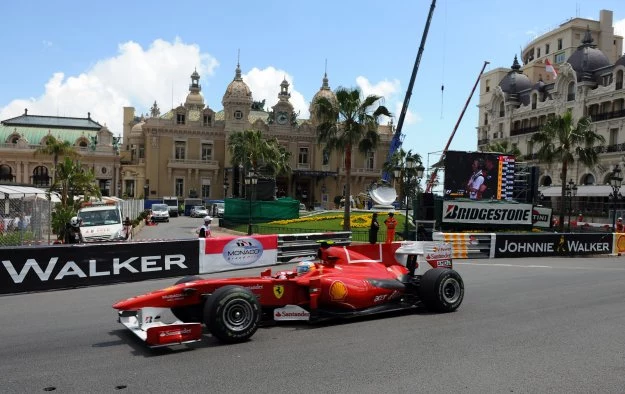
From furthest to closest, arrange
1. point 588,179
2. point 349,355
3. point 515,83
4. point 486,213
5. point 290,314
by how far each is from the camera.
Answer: point 515,83 → point 588,179 → point 486,213 → point 290,314 → point 349,355

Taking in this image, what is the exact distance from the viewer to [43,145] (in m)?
79.4

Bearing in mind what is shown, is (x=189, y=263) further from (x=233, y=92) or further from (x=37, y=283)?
(x=233, y=92)

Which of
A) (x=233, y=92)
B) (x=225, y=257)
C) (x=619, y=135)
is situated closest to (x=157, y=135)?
(x=233, y=92)

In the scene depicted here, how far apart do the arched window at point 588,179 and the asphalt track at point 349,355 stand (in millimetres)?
49760

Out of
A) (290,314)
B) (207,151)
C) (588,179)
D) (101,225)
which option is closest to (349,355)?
(290,314)

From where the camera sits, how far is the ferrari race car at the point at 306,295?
24.6 feet

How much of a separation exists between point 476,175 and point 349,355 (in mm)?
26461

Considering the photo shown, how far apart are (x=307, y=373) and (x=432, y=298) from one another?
12.8 ft

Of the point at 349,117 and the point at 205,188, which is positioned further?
the point at 205,188

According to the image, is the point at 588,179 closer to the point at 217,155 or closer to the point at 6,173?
the point at 217,155

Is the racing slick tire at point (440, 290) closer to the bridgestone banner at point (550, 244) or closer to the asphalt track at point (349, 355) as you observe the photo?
the asphalt track at point (349, 355)

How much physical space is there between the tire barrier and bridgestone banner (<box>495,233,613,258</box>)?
1.10 ft

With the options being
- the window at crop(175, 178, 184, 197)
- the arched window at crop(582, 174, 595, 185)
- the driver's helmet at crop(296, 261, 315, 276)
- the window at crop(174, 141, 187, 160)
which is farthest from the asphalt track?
the window at crop(174, 141, 187, 160)

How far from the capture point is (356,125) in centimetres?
3319
